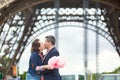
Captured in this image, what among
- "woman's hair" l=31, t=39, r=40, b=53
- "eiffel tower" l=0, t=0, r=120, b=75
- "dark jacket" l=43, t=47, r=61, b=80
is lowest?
"dark jacket" l=43, t=47, r=61, b=80

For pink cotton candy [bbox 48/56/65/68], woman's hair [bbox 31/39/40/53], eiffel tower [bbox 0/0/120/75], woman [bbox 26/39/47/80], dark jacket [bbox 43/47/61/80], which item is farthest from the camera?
eiffel tower [bbox 0/0/120/75]

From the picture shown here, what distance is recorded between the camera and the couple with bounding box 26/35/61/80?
23.9ft

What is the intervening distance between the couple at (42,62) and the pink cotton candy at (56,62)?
7 cm

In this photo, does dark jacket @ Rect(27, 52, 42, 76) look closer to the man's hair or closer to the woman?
the woman

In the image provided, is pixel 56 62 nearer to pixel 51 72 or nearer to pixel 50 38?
pixel 51 72

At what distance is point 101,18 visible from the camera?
3834 cm

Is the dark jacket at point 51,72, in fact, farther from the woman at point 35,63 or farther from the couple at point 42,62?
the woman at point 35,63

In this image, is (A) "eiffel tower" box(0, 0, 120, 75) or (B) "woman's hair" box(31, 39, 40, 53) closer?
(B) "woman's hair" box(31, 39, 40, 53)

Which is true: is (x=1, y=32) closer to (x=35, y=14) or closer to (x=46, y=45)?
(x=35, y=14)

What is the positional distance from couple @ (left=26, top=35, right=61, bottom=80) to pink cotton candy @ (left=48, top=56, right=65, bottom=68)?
0.23 feet

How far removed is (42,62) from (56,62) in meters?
0.38

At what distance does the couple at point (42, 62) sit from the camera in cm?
729

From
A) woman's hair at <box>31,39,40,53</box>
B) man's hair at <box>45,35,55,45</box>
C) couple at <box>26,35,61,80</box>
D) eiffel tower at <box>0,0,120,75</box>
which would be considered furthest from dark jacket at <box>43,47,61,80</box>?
eiffel tower at <box>0,0,120,75</box>

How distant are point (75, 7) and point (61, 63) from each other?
31170 millimetres
